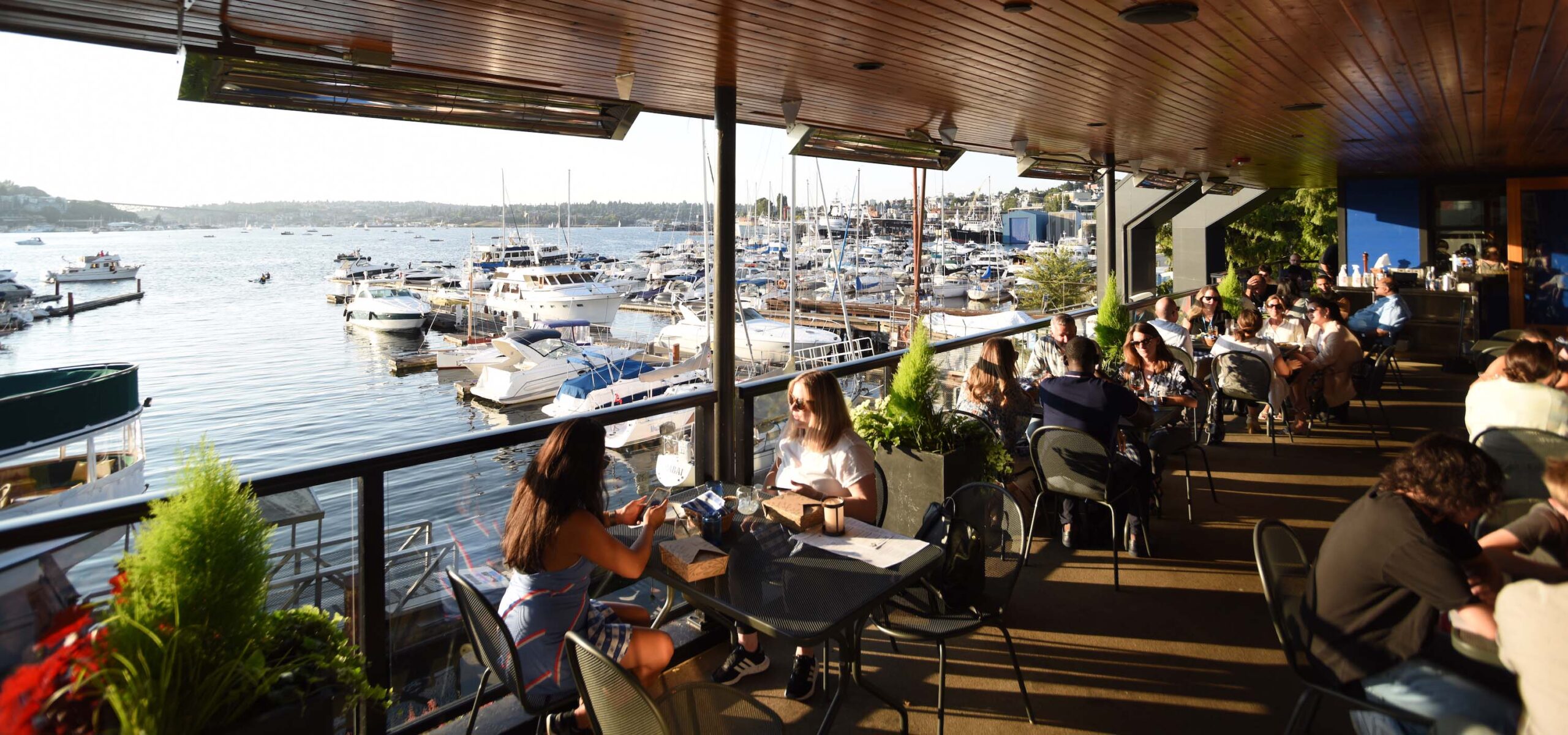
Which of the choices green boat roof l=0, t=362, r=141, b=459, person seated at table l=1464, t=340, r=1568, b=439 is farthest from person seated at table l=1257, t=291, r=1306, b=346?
green boat roof l=0, t=362, r=141, b=459

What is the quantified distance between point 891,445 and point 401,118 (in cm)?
308

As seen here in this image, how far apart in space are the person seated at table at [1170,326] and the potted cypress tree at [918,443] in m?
3.28

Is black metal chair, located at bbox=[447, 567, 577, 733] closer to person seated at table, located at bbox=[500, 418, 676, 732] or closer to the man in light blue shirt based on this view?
person seated at table, located at bbox=[500, 418, 676, 732]

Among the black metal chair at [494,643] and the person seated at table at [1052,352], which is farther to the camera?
the person seated at table at [1052,352]

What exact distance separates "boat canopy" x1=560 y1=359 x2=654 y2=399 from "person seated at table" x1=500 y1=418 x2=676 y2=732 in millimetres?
21622

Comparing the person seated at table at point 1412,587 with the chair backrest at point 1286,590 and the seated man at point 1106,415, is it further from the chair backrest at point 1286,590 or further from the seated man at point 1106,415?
the seated man at point 1106,415

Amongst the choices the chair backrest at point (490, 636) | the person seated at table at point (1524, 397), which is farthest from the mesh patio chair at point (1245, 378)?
the chair backrest at point (490, 636)

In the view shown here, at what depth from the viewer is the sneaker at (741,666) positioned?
354cm

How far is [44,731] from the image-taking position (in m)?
1.78

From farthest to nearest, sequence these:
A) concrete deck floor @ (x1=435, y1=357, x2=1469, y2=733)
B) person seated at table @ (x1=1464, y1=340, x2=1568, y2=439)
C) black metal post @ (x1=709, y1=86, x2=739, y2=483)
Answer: black metal post @ (x1=709, y1=86, x2=739, y2=483) → person seated at table @ (x1=1464, y1=340, x2=1568, y2=439) → concrete deck floor @ (x1=435, y1=357, x2=1469, y2=733)

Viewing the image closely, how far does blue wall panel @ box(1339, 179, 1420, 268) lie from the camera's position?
47.1 ft

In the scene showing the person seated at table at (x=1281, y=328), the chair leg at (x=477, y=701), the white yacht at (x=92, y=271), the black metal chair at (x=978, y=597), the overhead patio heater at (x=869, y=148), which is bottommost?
the chair leg at (x=477, y=701)

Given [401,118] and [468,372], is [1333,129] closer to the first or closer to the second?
[401,118]

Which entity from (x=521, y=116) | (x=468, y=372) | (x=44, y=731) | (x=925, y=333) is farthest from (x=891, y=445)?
(x=468, y=372)
